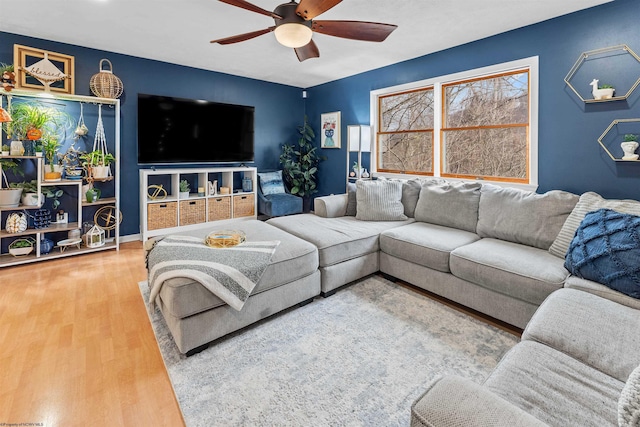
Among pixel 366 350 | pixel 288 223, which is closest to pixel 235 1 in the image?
pixel 288 223

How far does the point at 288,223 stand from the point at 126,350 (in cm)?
169

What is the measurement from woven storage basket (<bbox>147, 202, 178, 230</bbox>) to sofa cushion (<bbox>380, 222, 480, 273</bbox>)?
2907 mm

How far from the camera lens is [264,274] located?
Result: 223 centimetres

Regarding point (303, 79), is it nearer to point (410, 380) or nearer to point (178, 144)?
point (178, 144)

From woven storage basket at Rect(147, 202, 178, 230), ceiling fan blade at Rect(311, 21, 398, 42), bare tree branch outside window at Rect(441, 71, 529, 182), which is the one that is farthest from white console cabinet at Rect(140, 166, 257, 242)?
bare tree branch outside window at Rect(441, 71, 529, 182)

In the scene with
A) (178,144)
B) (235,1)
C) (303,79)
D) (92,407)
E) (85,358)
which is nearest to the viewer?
(92,407)

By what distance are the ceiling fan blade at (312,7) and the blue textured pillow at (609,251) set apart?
6.84ft

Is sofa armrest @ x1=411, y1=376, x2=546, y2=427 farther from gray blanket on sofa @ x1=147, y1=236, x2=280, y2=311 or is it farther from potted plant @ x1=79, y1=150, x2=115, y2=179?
potted plant @ x1=79, y1=150, x2=115, y2=179

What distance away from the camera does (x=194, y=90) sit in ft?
15.7

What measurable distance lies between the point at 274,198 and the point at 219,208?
0.85 meters

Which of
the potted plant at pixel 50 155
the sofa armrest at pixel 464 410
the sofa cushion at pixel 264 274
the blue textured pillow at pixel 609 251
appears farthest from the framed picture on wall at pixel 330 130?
the sofa armrest at pixel 464 410

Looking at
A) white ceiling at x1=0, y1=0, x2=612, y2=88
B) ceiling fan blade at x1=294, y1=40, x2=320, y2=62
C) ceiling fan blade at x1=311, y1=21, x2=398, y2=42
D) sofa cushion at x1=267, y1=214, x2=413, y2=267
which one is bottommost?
sofa cushion at x1=267, y1=214, x2=413, y2=267

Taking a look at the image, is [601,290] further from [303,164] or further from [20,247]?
[20,247]

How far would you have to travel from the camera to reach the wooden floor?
5.05ft
